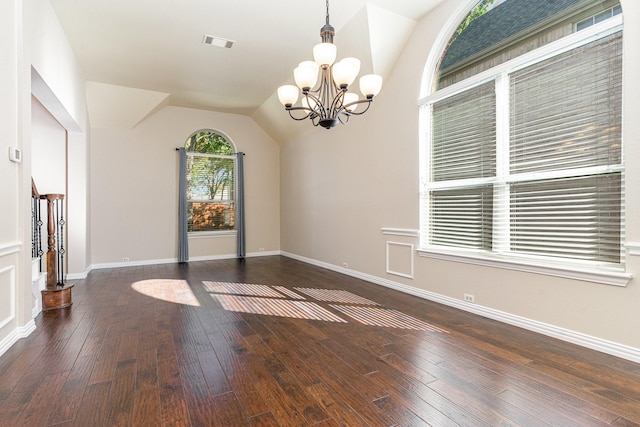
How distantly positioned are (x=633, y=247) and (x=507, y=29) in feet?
7.41

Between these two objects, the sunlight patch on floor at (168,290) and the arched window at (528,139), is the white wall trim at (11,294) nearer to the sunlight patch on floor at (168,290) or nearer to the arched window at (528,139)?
the sunlight patch on floor at (168,290)

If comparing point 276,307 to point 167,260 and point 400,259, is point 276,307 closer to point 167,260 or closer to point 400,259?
point 400,259

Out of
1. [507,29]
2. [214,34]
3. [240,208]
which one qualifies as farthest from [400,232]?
[240,208]

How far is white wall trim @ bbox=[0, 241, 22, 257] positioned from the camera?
2486mm

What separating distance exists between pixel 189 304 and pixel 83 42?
12.3 feet

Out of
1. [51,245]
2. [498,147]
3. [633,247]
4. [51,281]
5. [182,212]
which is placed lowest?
[51,281]

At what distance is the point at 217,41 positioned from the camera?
Answer: 4.46 m

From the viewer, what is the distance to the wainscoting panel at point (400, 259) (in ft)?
13.9

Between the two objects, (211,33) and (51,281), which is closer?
(51,281)

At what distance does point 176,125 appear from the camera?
7.11 meters

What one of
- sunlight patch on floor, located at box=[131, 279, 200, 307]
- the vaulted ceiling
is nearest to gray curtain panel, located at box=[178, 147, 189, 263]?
the vaulted ceiling

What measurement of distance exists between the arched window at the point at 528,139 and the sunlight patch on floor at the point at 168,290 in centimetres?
296

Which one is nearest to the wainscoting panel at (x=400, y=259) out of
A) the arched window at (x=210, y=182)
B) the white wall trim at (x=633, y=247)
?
the white wall trim at (x=633, y=247)

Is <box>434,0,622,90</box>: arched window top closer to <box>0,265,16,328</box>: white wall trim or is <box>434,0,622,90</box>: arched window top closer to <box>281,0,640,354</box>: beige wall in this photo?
<box>281,0,640,354</box>: beige wall
